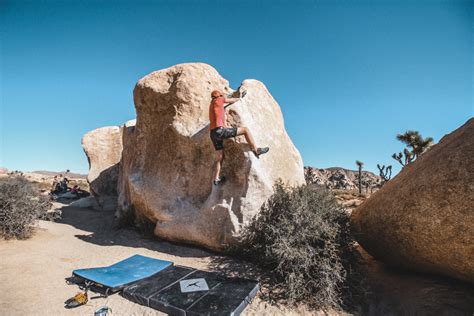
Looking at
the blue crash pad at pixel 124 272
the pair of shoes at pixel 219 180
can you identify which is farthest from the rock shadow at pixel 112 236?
the pair of shoes at pixel 219 180

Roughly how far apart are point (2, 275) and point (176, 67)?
21.4 feet

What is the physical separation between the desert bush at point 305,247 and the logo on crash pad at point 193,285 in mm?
1263

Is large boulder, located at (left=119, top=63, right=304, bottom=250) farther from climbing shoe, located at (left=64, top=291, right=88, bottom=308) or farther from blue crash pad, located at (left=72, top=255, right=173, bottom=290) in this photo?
climbing shoe, located at (left=64, top=291, right=88, bottom=308)

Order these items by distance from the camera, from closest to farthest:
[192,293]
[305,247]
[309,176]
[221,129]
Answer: [192,293] < [305,247] < [221,129] < [309,176]

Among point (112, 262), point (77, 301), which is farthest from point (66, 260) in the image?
point (77, 301)

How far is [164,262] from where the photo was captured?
5609 millimetres

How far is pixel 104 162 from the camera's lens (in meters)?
14.2

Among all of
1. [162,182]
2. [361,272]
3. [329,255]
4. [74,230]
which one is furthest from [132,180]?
[361,272]

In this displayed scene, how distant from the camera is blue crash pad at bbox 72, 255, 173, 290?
469cm

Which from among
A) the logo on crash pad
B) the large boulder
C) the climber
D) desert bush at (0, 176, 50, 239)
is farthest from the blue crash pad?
desert bush at (0, 176, 50, 239)

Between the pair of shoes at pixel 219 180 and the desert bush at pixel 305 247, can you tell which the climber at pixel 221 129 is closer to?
the pair of shoes at pixel 219 180

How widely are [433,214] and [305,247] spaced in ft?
7.32

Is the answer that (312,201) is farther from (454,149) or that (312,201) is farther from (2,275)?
(2,275)

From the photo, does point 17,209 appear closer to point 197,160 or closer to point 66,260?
point 66,260
